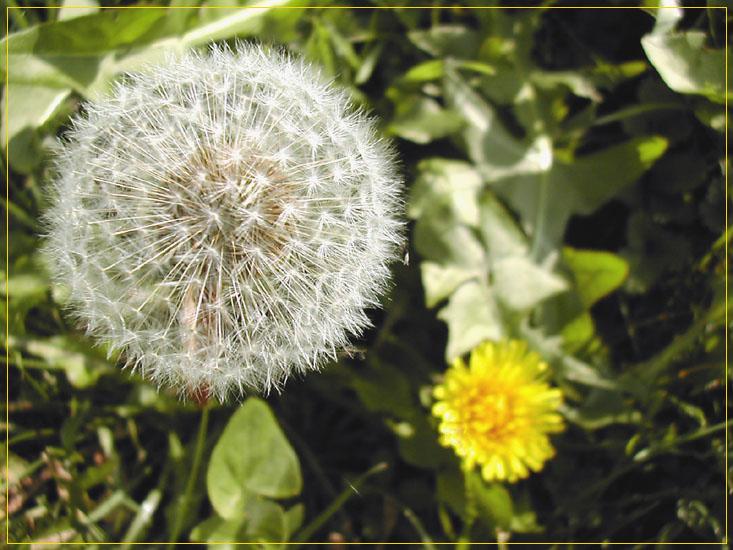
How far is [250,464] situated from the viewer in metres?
2.00

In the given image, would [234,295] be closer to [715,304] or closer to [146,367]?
[146,367]

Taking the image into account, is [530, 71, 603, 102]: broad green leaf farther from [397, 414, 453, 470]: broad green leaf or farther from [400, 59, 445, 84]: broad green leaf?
[397, 414, 453, 470]: broad green leaf

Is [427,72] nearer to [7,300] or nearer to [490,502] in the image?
[490,502]

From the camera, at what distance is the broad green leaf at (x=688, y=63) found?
1.92 m

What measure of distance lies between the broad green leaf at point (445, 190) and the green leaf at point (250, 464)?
0.85 metres

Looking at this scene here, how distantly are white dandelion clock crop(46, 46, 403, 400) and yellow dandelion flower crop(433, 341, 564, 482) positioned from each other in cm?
55

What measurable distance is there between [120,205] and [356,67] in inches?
40.7

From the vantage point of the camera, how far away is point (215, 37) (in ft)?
6.55

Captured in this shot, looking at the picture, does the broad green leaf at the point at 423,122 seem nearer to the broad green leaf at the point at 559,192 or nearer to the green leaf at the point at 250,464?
the broad green leaf at the point at 559,192

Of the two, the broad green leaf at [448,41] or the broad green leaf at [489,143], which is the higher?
the broad green leaf at [448,41]

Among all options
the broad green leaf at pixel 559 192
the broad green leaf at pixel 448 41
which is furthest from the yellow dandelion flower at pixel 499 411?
the broad green leaf at pixel 448 41

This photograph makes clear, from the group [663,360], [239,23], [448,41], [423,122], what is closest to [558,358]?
[663,360]

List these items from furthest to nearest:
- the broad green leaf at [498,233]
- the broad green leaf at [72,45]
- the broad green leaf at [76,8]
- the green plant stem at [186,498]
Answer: the broad green leaf at [498,233] < the green plant stem at [186,498] < the broad green leaf at [76,8] < the broad green leaf at [72,45]

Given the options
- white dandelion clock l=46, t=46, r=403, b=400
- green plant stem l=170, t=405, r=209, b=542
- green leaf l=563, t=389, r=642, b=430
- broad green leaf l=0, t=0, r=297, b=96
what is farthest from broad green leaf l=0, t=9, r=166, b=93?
green leaf l=563, t=389, r=642, b=430
